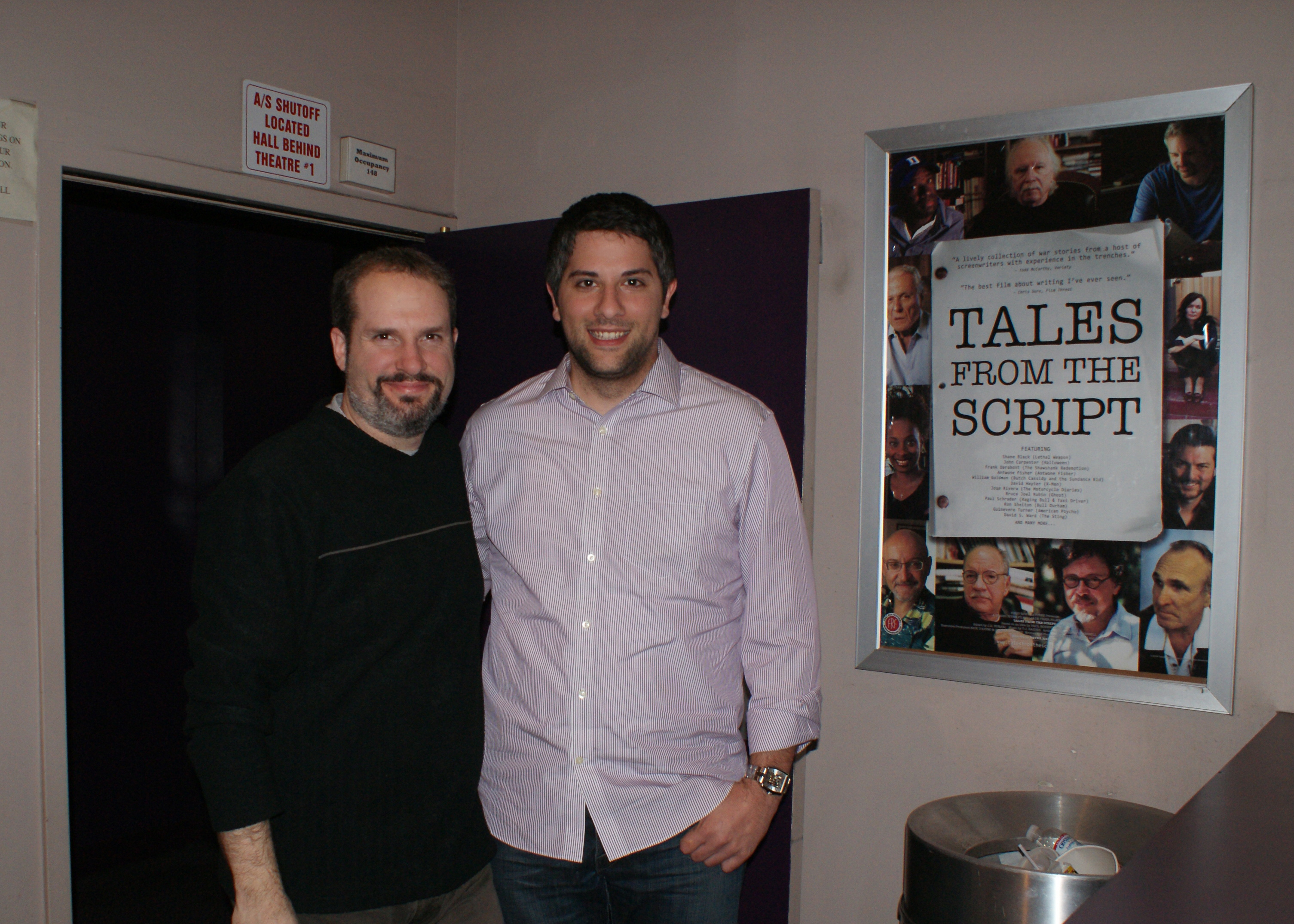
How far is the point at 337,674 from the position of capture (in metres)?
1.43

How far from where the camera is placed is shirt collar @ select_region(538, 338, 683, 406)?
5.76 feet

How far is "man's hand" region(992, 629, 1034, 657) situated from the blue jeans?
2.55 feet

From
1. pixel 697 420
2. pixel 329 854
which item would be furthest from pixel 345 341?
pixel 329 854

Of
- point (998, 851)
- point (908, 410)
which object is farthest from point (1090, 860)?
point (908, 410)

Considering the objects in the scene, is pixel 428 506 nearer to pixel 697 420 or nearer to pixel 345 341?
pixel 345 341

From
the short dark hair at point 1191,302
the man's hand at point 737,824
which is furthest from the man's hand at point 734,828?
the short dark hair at point 1191,302

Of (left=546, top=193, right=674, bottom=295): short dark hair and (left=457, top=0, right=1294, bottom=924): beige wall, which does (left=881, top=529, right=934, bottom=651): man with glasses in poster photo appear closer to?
(left=457, top=0, right=1294, bottom=924): beige wall

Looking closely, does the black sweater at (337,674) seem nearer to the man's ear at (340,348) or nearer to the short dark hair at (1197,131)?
the man's ear at (340,348)

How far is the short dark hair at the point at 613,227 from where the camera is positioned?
68.4 inches

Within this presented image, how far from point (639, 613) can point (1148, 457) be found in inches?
41.5

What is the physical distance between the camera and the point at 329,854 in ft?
4.66

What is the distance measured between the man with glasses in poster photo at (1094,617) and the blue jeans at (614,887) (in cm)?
85

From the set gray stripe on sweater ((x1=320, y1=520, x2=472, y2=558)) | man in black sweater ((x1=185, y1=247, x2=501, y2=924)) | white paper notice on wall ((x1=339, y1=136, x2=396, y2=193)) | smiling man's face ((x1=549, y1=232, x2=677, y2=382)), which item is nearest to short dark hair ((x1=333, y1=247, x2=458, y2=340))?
man in black sweater ((x1=185, y1=247, x2=501, y2=924))

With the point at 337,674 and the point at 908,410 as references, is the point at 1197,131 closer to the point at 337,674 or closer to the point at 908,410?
the point at 908,410
